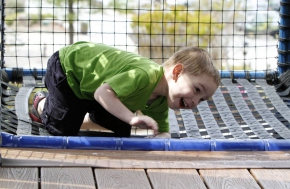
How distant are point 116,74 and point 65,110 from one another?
1.21 feet

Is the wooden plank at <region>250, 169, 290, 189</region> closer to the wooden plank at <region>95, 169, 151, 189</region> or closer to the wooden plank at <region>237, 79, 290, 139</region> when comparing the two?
the wooden plank at <region>95, 169, 151, 189</region>

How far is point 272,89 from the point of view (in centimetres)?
376

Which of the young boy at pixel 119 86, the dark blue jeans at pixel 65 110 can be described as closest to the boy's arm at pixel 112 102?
the young boy at pixel 119 86

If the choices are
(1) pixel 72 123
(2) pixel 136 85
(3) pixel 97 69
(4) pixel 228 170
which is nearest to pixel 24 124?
(1) pixel 72 123

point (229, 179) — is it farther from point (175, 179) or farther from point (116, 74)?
point (116, 74)

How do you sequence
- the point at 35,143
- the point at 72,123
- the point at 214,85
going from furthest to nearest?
1. the point at 72,123
2. the point at 214,85
3. the point at 35,143

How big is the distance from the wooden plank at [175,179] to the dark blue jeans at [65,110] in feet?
2.50

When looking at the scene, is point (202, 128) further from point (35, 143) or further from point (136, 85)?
point (35, 143)

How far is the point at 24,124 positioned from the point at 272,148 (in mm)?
1134

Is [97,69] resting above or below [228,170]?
above

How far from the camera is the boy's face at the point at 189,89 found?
8.49ft

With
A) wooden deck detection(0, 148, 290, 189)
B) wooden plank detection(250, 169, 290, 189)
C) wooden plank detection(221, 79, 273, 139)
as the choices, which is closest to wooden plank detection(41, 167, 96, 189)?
wooden deck detection(0, 148, 290, 189)

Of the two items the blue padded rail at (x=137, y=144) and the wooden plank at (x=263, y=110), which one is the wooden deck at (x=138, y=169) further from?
the wooden plank at (x=263, y=110)

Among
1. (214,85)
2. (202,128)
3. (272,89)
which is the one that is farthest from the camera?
(272,89)
